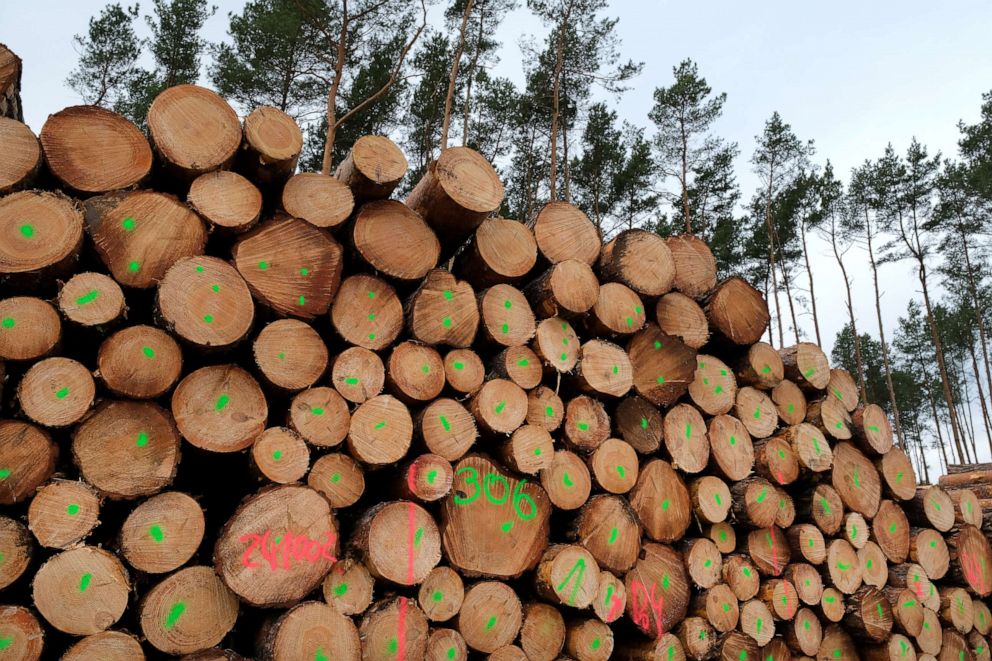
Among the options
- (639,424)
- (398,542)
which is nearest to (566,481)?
(639,424)

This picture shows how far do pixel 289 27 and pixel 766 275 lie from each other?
1736 centimetres

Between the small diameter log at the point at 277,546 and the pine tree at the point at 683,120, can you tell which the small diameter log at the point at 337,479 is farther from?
the pine tree at the point at 683,120

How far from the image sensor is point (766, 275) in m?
21.7

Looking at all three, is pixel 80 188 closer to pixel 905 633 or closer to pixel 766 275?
pixel 905 633

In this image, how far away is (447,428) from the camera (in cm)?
294

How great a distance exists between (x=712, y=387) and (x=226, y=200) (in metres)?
2.88

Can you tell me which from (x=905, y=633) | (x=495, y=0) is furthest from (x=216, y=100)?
(x=495, y=0)

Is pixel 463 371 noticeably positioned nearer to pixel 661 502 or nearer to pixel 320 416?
pixel 320 416

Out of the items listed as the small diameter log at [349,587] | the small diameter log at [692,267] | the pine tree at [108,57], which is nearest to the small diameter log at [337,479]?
the small diameter log at [349,587]

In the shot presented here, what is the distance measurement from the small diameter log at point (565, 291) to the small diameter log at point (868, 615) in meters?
2.41

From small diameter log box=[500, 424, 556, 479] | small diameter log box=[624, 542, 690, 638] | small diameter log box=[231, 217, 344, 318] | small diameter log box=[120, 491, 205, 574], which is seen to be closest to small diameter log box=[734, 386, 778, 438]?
small diameter log box=[624, 542, 690, 638]

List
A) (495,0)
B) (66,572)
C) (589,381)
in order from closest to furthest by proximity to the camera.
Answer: (66,572) < (589,381) < (495,0)

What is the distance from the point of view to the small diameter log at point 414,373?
2.89 meters

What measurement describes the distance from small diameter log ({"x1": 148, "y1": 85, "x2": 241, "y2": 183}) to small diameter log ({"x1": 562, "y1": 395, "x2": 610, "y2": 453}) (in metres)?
2.04
